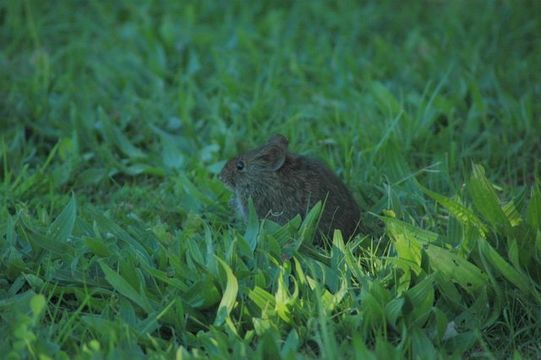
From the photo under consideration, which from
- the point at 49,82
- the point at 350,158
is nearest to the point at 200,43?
the point at 49,82

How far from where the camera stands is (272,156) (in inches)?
197

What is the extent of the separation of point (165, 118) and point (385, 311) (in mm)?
2958

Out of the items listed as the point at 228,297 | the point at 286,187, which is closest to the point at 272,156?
the point at 286,187

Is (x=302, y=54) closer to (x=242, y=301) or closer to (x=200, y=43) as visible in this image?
(x=200, y=43)

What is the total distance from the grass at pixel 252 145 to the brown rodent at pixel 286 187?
0.18m

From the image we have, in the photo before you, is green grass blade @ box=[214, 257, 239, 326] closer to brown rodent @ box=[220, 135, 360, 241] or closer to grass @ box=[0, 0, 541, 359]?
grass @ box=[0, 0, 541, 359]

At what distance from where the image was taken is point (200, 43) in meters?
7.34

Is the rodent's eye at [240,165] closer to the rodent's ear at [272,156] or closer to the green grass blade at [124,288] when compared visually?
the rodent's ear at [272,156]

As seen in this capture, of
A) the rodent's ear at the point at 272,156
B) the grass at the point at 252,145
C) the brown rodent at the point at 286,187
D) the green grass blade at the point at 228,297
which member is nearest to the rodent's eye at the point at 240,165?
the brown rodent at the point at 286,187

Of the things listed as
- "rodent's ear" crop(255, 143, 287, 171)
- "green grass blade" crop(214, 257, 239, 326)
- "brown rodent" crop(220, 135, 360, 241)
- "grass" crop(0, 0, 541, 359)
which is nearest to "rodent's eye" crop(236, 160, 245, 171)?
"brown rodent" crop(220, 135, 360, 241)

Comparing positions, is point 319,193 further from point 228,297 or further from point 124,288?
point 124,288

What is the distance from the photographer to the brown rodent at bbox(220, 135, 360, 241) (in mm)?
4785

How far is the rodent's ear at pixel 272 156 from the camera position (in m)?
4.97

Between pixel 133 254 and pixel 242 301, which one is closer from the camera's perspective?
pixel 242 301
